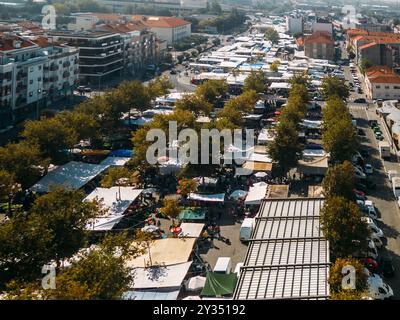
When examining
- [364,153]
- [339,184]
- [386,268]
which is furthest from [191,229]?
[364,153]

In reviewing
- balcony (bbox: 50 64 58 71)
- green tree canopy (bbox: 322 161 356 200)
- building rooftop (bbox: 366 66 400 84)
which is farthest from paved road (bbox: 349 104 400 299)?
balcony (bbox: 50 64 58 71)

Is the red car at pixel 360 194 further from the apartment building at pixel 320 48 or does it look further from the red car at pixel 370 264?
the apartment building at pixel 320 48

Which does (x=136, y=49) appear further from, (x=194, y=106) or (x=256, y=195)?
(x=256, y=195)

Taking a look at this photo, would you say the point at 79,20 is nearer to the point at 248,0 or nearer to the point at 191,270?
the point at 191,270

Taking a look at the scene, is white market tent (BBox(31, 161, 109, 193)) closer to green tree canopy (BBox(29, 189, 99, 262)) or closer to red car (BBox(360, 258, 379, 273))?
green tree canopy (BBox(29, 189, 99, 262))
